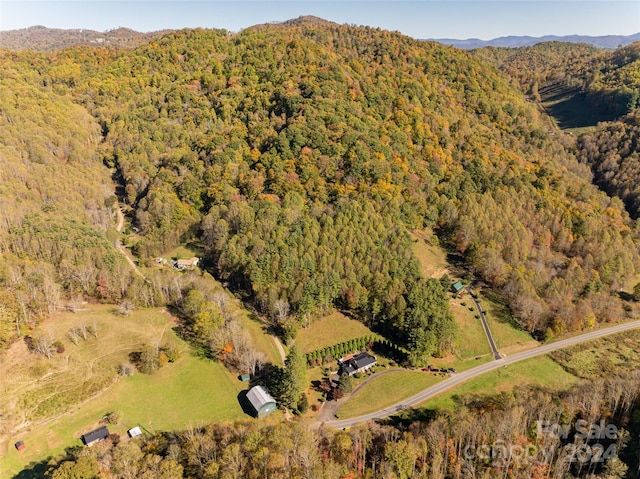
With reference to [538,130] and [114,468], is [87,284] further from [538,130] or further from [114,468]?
[538,130]

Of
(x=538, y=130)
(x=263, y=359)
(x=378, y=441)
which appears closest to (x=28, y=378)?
(x=263, y=359)

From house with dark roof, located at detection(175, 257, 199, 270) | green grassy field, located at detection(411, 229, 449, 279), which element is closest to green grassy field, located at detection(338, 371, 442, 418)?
green grassy field, located at detection(411, 229, 449, 279)

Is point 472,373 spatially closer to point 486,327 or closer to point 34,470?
point 486,327

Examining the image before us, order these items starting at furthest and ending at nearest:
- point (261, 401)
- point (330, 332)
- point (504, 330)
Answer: point (504, 330), point (330, 332), point (261, 401)

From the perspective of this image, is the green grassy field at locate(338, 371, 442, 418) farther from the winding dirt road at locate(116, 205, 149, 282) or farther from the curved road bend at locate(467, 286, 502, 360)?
the winding dirt road at locate(116, 205, 149, 282)

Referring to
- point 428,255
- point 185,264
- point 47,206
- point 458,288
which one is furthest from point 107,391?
point 428,255

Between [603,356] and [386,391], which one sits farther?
[603,356]
